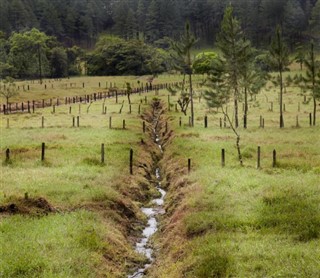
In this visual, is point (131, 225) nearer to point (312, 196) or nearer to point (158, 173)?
point (312, 196)

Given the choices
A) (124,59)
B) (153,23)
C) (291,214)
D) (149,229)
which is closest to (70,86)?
(124,59)

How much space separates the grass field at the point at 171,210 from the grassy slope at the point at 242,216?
0.05 m

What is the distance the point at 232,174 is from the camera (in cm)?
2781

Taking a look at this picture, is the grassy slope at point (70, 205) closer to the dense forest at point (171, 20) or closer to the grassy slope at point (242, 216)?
the grassy slope at point (242, 216)

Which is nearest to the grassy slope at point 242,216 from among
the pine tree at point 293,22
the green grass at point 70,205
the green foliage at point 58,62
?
the green grass at point 70,205

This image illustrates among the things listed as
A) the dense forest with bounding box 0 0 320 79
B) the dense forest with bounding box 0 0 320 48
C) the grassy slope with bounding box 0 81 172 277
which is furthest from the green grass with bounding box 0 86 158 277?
the dense forest with bounding box 0 0 320 48

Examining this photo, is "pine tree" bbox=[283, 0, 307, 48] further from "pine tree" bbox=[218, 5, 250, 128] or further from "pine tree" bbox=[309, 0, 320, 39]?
"pine tree" bbox=[218, 5, 250, 128]

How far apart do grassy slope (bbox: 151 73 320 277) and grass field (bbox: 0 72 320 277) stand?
52 mm

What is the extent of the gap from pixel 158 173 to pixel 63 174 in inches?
386

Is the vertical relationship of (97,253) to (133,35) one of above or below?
below

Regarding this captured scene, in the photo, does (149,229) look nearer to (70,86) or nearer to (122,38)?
(70,86)

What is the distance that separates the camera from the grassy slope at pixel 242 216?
15.6 meters

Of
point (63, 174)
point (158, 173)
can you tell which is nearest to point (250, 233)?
point (63, 174)

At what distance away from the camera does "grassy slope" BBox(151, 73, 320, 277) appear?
51.2 ft
